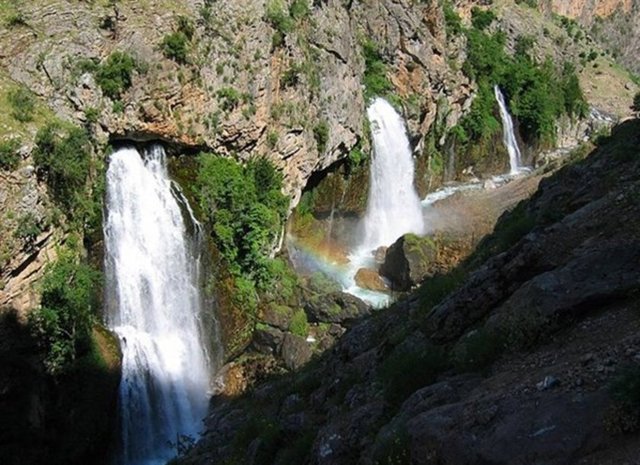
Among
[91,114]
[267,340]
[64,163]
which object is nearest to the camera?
[64,163]

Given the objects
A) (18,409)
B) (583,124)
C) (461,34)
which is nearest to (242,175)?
(18,409)

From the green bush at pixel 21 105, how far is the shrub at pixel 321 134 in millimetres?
11593

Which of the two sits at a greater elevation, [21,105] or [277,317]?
[21,105]

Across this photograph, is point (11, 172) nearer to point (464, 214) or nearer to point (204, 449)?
point (204, 449)

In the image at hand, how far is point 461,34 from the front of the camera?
4103cm

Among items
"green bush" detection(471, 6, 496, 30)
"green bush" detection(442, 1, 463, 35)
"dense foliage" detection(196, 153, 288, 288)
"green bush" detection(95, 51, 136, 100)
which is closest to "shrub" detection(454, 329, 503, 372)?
"dense foliage" detection(196, 153, 288, 288)

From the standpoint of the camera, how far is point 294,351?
771 inches

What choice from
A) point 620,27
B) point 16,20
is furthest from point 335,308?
point 620,27

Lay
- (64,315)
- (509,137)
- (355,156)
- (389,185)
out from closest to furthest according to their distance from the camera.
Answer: (64,315)
(355,156)
(389,185)
(509,137)

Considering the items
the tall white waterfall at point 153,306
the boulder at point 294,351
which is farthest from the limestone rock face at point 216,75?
the boulder at point 294,351

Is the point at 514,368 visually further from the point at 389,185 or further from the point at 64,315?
the point at 389,185

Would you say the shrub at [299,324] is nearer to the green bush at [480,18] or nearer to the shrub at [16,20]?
the shrub at [16,20]

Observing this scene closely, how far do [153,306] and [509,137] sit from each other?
30.5 meters

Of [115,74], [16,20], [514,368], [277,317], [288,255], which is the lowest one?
[277,317]
